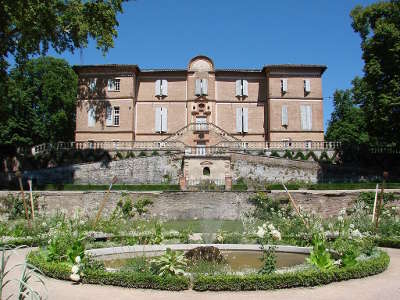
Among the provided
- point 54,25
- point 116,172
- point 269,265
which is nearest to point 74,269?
point 269,265

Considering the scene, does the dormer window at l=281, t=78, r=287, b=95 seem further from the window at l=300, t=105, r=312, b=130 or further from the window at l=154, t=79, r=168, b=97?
the window at l=154, t=79, r=168, b=97

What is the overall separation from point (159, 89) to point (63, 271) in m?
31.8

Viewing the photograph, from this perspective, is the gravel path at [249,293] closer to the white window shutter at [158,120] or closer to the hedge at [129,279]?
the hedge at [129,279]

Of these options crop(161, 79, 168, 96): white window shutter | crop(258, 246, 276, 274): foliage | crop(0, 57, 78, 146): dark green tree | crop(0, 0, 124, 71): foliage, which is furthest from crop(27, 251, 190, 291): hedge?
crop(0, 57, 78, 146): dark green tree

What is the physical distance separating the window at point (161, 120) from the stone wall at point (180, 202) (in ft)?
51.3

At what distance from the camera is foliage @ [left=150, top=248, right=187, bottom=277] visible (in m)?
7.95

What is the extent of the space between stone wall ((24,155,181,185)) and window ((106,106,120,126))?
7.02 metres

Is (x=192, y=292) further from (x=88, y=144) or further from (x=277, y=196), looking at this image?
(x=88, y=144)

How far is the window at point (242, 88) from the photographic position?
39.0 metres

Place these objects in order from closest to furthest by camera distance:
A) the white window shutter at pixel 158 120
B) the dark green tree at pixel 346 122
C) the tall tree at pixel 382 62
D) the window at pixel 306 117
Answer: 1. the tall tree at pixel 382 62
2. the window at pixel 306 117
3. the white window shutter at pixel 158 120
4. the dark green tree at pixel 346 122

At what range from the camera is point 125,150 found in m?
34.5

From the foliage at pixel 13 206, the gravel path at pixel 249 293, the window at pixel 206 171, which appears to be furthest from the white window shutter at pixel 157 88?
the gravel path at pixel 249 293

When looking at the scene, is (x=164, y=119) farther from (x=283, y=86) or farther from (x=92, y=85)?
(x=283, y=86)

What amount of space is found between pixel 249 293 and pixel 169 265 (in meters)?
1.66
